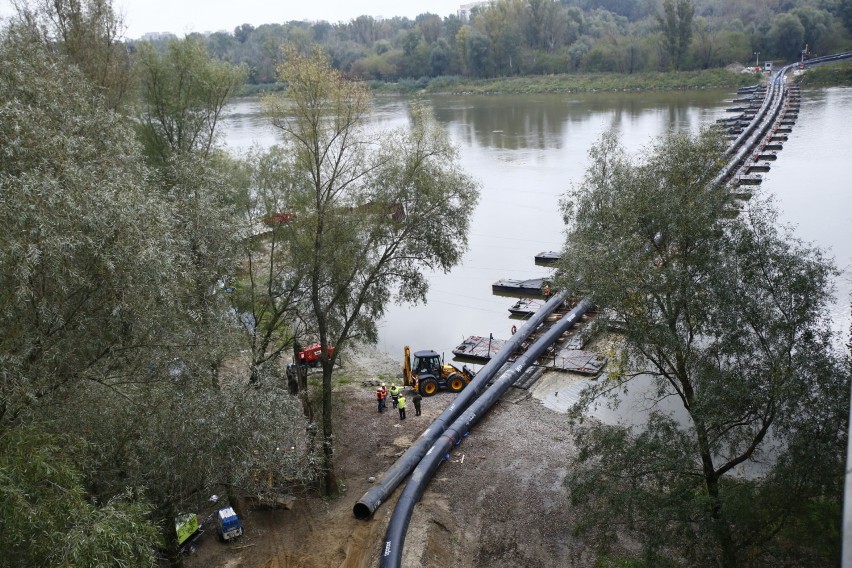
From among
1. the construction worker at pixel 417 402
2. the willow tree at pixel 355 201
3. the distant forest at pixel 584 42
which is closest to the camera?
the willow tree at pixel 355 201

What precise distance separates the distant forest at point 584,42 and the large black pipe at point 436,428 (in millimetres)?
69491

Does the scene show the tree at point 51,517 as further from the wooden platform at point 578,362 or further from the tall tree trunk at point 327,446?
the wooden platform at point 578,362

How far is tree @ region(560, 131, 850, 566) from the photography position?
11594 millimetres

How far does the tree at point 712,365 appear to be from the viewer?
1159 centimetres

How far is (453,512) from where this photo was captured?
17297 millimetres

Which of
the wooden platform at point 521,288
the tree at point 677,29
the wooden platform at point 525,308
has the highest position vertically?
the tree at point 677,29

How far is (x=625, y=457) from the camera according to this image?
1344cm

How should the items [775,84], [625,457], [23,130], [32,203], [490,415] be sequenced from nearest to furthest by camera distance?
1. [32,203]
2. [23,130]
3. [625,457]
4. [490,415]
5. [775,84]

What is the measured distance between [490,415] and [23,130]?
1528 cm

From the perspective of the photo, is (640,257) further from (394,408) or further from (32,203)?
(394,408)

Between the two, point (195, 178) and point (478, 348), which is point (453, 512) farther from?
point (478, 348)

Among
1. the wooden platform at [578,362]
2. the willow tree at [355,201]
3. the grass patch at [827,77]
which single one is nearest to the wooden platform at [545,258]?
the wooden platform at [578,362]

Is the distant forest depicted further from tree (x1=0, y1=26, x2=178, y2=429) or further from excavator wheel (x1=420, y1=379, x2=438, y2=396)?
tree (x1=0, y1=26, x2=178, y2=429)

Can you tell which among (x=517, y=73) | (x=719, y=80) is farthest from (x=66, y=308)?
(x=517, y=73)
